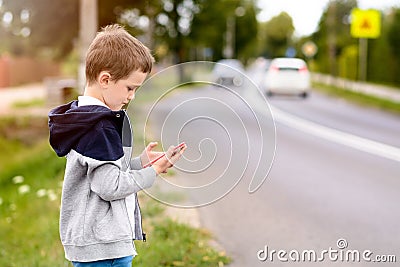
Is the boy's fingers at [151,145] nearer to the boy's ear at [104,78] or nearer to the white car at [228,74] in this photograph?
the boy's ear at [104,78]

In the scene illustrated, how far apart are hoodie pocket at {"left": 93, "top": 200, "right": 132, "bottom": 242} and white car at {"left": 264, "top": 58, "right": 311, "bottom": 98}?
55.3 ft

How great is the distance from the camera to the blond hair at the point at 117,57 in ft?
8.64

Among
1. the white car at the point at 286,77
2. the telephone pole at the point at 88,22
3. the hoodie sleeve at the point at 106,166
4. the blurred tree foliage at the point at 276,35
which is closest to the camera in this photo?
the hoodie sleeve at the point at 106,166

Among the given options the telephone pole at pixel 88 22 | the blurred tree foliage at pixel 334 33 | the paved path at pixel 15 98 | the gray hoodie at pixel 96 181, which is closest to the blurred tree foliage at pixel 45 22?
the paved path at pixel 15 98

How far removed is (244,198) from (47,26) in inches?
464

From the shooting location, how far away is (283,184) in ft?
28.3

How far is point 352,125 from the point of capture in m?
17.4

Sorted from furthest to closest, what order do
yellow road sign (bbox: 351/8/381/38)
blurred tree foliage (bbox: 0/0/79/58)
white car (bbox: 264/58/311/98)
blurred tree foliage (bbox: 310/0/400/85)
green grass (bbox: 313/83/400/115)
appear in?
blurred tree foliage (bbox: 310/0/400/85) < yellow road sign (bbox: 351/8/381/38) < green grass (bbox: 313/83/400/115) < white car (bbox: 264/58/311/98) < blurred tree foliage (bbox: 0/0/79/58)

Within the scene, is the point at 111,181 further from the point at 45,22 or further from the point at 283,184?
the point at 45,22

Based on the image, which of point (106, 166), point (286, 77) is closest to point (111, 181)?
point (106, 166)

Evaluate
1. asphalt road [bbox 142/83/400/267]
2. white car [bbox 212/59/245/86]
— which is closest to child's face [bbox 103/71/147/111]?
asphalt road [bbox 142/83/400/267]

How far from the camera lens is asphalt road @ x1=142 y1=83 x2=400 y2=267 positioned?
319 cm

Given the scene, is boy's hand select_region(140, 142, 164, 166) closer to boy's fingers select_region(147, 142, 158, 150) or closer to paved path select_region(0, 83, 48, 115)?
boy's fingers select_region(147, 142, 158, 150)

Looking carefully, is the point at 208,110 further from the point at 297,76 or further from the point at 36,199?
the point at 297,76
